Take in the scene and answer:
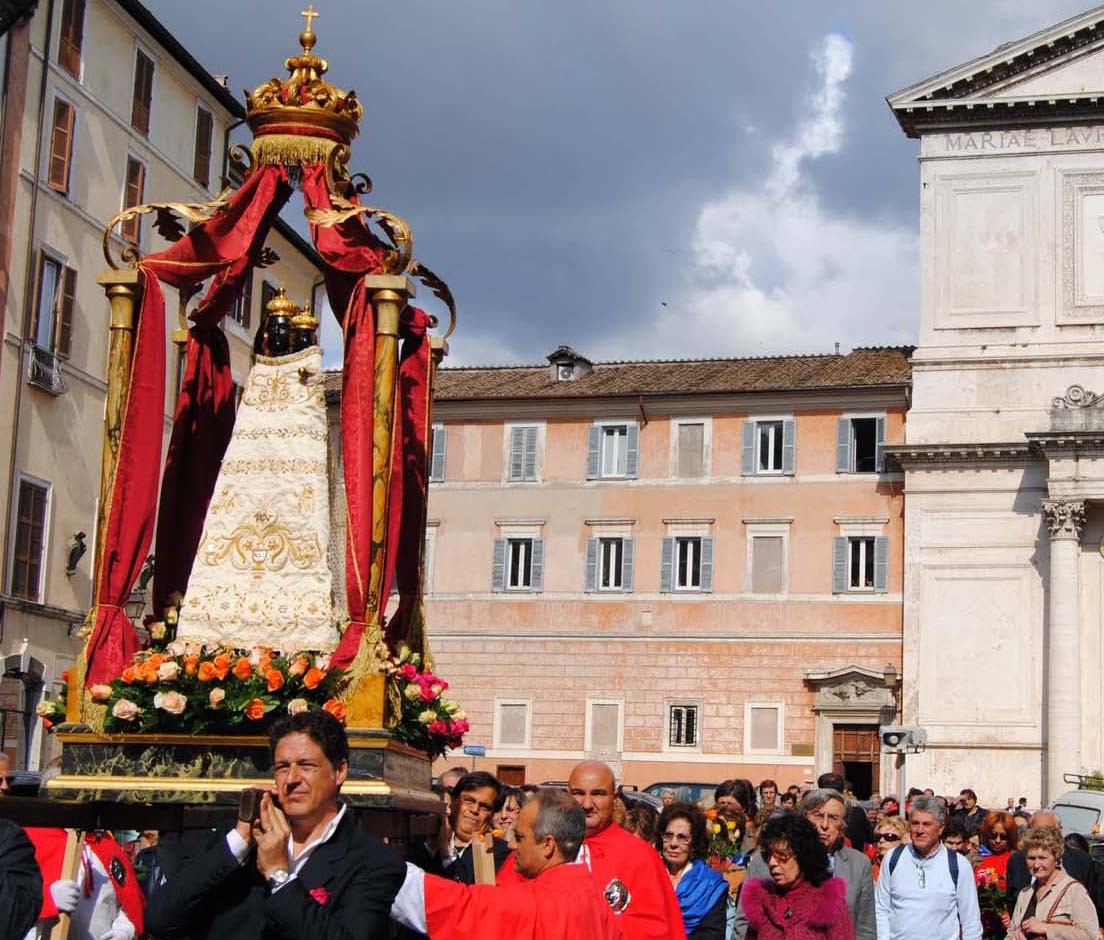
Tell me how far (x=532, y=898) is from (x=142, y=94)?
114ft

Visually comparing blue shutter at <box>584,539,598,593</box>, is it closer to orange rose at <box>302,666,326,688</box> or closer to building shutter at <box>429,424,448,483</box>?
building shutter at <box>429,424,448,483</box>

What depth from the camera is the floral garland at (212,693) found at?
9258 mm

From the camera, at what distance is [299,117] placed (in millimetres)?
10719

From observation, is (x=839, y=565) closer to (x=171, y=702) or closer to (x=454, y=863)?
(x=171, y=702)

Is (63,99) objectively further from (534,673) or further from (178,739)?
(178,739)

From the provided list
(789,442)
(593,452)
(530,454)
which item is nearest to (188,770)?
(789,442)

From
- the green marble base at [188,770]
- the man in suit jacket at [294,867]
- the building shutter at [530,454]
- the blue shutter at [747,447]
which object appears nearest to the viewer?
the man in suit jacket at [294,867]

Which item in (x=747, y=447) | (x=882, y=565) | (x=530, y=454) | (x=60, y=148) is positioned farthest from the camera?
(x=530, y=454)

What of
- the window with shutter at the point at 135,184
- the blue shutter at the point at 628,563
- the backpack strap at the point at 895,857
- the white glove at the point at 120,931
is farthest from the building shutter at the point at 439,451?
the white glove at the point at 120,931

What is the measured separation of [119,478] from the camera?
10.2 metres

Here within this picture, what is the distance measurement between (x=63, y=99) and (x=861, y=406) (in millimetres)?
20036

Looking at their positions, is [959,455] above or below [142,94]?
below

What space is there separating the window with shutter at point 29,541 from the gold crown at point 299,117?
2386 centimetres

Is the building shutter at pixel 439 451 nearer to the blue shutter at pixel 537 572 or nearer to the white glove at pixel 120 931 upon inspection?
the blue shutter at pixel 537 572
